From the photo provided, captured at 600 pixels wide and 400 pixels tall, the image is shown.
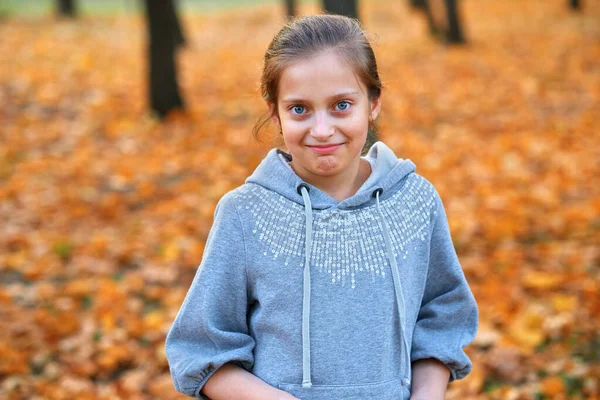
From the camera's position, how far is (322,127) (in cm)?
175

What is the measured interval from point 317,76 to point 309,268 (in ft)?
1.61

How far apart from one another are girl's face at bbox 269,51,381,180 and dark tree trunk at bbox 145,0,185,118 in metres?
7.71

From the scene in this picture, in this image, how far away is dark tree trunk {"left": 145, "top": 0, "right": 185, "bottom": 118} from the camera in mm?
9273

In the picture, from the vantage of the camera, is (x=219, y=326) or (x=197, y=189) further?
(x=197, y=189)

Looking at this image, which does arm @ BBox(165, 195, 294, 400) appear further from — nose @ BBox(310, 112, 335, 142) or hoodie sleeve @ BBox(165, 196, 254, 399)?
nose @ BBox(310, 112, 335, 142)

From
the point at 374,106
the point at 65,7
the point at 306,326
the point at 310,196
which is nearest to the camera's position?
the point at 306,326

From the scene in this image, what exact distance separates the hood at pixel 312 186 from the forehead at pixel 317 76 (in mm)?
209

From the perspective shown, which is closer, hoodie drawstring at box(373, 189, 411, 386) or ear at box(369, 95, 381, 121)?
hoodie drawstring at box(373, 189, 411, 386)

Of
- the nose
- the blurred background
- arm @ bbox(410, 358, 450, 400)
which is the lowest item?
the blurred background

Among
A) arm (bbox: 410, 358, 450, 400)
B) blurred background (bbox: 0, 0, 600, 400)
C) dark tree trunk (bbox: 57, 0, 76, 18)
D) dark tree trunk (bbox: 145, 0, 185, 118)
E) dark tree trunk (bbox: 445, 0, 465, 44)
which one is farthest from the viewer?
dark tree trunk (bbox: 57, 0, 76, 18)

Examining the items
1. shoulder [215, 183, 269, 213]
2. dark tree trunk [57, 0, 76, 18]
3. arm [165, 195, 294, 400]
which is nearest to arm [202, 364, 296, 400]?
arm [165, 195, 294, 400]

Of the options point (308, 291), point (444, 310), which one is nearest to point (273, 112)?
point (308, 291)

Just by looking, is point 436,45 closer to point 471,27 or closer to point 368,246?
point 471,27

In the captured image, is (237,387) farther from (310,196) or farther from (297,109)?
(297,109)
